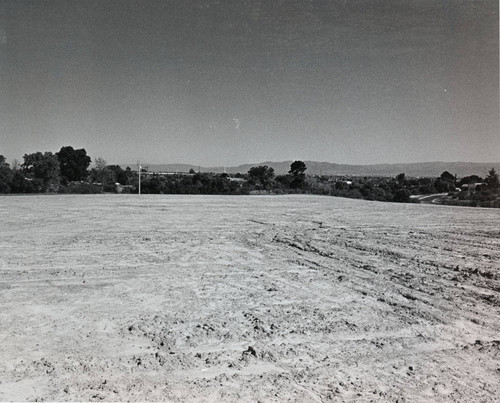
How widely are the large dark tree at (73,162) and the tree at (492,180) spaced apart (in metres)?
43.6

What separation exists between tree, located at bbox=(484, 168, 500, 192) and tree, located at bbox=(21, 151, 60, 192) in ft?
122

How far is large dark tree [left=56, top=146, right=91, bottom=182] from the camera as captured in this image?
53.2 m

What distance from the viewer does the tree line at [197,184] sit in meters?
32.7

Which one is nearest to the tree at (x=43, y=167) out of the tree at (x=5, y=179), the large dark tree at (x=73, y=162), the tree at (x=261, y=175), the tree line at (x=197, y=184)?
the tree line at (x=197, y=184)

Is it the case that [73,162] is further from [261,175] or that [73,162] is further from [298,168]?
[298,168]

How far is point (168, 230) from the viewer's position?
14070 mm

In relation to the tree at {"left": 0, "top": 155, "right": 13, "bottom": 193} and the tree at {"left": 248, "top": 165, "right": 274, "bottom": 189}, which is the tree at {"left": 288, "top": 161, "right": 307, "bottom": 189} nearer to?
the tree at {"left": 248, "top": 165, "right": 274, "bottom": 189}

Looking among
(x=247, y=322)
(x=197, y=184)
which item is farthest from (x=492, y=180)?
(x=247, y=322)

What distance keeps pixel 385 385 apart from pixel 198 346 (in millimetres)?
1894

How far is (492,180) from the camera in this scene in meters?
31.2

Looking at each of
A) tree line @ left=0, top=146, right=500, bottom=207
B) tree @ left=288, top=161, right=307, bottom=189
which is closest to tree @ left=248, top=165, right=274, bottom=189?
tree line @ left=0, top=146, right=500, bottom=207

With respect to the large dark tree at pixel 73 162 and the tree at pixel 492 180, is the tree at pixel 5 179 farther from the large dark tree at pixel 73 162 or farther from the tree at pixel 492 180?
the tree at pixel 492 180

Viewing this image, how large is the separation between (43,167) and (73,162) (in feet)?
28.6

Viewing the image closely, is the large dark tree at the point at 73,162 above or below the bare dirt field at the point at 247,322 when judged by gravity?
above
